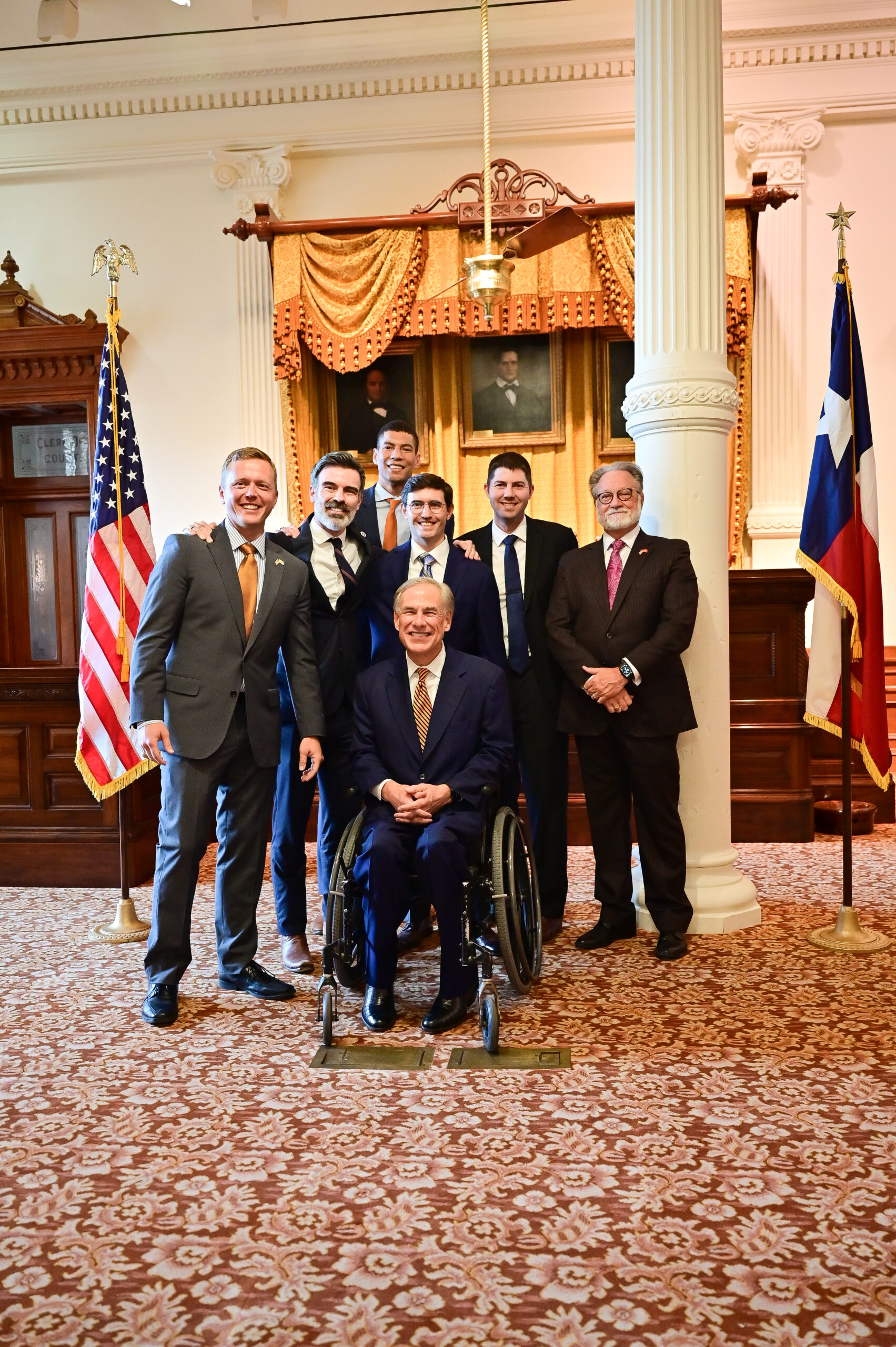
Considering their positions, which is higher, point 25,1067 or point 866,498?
point 866,498

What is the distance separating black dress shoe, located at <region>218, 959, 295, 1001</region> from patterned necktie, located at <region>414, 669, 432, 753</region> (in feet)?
3.04

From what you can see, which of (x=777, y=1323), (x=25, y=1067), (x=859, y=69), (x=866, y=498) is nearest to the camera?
(x=777, y=1323)

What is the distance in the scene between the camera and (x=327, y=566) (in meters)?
3.98

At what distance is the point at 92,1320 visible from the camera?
1.96 m

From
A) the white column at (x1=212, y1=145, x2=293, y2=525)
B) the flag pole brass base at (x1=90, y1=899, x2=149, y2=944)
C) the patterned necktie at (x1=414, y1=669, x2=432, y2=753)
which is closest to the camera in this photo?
the patterned necktie at (x1=414, y1=669, x2=432, y2=753)

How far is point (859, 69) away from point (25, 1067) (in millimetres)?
8496

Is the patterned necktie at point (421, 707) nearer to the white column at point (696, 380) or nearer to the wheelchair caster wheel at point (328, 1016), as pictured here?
the wheelchair caster wheel at point (328, 1016)

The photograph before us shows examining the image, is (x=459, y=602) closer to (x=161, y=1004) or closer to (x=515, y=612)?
(x=515, y=612)

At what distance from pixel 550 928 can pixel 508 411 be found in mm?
5191

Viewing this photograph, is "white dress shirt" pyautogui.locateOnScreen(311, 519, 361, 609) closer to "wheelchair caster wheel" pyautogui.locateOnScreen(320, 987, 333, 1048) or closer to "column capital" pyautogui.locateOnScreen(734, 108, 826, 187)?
"wheelchair caster wheel" pyautogui.locateOnScreen(320, 987, 333, 1048)

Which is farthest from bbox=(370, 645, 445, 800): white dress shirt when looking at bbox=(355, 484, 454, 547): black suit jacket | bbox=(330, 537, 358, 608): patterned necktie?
bbox=(355, 484, 454, 547): black suit jacket

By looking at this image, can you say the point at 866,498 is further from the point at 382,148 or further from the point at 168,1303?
the point at 382,148

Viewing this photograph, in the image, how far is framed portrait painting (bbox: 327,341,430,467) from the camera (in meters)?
8.49

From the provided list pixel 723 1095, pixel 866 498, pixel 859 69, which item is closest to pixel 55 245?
pixel 859 69
